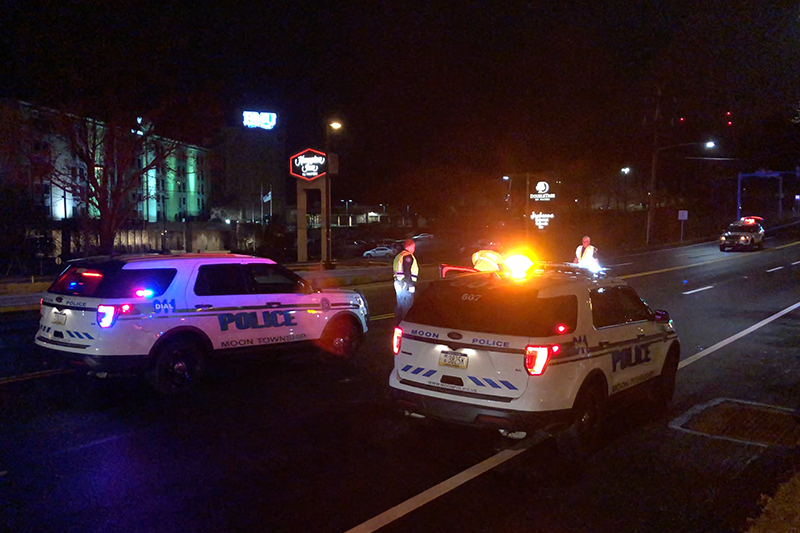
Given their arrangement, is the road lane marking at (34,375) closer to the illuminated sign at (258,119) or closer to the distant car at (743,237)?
the distant car at (743,237)

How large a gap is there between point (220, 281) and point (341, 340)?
229 centimetres

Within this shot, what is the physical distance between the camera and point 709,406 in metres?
7.99

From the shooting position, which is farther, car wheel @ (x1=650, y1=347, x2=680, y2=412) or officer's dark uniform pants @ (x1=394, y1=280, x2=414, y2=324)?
officer's dark uniform pants @ (x1=394, y1=280, x2=414, y2=324)

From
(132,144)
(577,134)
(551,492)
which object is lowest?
(551,492)

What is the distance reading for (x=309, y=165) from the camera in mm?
34312

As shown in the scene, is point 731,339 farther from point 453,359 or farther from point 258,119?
point 258,119

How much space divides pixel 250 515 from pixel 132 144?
29.7 m

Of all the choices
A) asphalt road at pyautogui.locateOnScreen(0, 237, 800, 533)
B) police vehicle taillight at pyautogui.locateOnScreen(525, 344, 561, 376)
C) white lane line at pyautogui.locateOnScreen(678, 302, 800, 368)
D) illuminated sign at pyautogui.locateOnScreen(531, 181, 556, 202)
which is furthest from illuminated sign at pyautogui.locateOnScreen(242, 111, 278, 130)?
police vehicle taillight at pyautogui.locateOnScreen(525, 344, 561, 376)

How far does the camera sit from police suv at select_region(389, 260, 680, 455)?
5734 mm

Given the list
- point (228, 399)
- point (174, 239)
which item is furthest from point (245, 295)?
point (174, 239)

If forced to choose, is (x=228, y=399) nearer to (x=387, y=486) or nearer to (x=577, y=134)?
(x=387, y=486)

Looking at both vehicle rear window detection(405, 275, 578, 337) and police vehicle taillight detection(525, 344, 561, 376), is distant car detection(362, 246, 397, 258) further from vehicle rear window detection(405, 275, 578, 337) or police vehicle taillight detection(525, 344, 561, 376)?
police vehicle taillight detection(525, 344, 561, 376)

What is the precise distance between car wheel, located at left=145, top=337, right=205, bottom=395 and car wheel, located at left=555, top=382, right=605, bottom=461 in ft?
15.4

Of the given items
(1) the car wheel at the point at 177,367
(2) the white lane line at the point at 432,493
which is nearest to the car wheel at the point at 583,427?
(2) the white lane line at the point at 432,493
